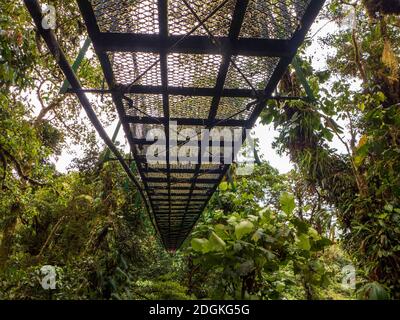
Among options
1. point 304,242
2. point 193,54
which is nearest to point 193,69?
point 193,54

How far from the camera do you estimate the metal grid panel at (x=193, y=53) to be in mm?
1182

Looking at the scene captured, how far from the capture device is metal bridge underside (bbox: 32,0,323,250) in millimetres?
1183

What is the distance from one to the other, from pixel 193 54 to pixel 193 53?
101 millimetres

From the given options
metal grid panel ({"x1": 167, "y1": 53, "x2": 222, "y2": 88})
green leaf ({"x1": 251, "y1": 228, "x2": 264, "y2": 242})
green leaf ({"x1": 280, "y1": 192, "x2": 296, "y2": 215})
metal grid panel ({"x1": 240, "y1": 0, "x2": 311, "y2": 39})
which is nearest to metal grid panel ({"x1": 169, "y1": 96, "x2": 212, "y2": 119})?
metal grid panel ({"x1": 167, "y1": 53, "x2": 222, "y2": 88})

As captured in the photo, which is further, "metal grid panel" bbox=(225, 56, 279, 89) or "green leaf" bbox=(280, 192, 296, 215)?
"metal grid panel" bbox=(225, 56, 279, 89)

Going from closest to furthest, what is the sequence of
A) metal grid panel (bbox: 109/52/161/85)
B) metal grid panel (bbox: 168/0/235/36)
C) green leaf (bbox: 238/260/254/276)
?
green leaf (bbox: 238/260/254/276) < metal grid panel (bbox: 168/0/235/36) < metal grid panel (bbox: 109/52/161/85)

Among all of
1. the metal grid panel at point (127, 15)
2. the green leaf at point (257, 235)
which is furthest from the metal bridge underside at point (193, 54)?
the green leaf at point (257, 235)

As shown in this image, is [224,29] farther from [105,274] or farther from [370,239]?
[105,274]

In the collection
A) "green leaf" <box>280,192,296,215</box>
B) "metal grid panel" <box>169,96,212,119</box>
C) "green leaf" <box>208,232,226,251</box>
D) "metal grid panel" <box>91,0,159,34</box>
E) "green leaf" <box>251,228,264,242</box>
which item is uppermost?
"metal grid panel" <box>91,0,159,34</box>

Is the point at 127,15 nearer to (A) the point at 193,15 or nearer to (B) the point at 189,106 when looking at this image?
(A) the point at 193,15

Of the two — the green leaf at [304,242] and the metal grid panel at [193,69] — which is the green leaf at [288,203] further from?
the metal grid panel at [193,69]

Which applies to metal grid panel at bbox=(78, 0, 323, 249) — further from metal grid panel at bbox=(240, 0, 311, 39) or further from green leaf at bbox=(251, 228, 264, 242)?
green leaf at bbox=(251, 228, 264, 242)

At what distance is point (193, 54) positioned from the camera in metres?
1.39
